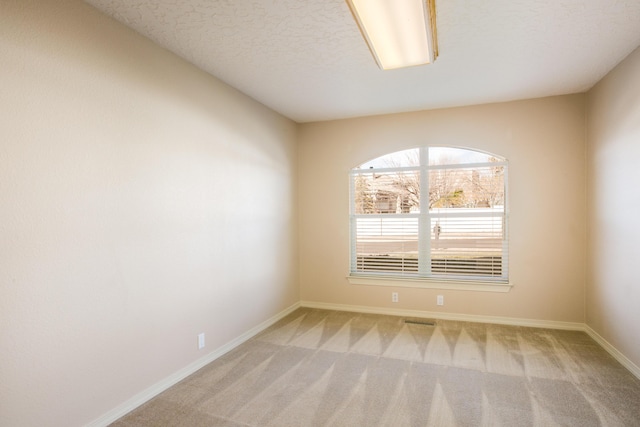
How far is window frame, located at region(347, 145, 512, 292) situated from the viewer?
401 centimetres

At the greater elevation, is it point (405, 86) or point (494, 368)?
point (405, 86)

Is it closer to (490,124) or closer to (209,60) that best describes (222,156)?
(209,60)

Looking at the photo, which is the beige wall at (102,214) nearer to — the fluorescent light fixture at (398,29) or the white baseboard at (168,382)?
the white baseboard at (168,382)

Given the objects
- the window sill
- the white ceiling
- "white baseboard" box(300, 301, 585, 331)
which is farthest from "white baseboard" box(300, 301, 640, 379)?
the white ceiling

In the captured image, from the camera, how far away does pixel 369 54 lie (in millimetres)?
2703

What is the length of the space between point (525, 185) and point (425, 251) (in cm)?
139

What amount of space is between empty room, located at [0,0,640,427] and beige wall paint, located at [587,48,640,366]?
0.10ft

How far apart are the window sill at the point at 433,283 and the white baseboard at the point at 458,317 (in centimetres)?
32

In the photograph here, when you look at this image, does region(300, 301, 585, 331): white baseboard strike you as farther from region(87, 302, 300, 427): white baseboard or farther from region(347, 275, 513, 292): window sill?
region(87, 302, 300, 427): white baseboard

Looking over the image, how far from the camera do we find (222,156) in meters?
3.27

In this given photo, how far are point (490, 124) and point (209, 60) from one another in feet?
10.6

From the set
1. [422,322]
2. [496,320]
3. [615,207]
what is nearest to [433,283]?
[422,322]

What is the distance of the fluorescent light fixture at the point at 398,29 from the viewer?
5.90ft

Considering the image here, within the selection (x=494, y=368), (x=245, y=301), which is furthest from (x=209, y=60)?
(x=494, y=368)
